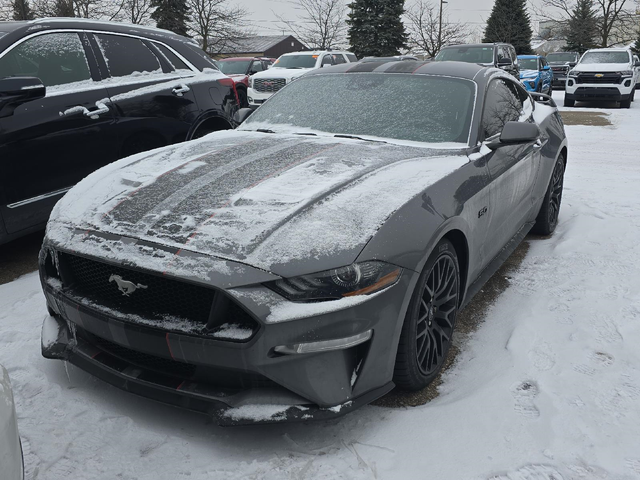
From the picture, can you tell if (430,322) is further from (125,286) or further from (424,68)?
(424,68)

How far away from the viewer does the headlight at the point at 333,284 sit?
2117 millimetres

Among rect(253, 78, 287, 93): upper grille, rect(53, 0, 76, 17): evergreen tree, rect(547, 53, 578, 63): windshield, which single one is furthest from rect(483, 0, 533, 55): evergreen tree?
rect(253, 78, 287, 93): upper grille

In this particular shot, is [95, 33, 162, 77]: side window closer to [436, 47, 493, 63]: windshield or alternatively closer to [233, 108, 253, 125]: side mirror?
[233, 108, 253, 125]: side mirror

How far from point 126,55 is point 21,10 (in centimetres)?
2651

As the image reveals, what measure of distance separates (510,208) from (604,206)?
2.72 meters

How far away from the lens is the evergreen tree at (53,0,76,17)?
1098 inches

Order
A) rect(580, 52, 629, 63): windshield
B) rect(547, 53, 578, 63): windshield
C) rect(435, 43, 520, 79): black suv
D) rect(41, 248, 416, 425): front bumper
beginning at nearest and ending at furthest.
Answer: rect(41, 248, 416, 425): front bumper
rect(435, 43, 520, 79): black suv
rect(580, 52, 629, 63): windshield
rect(547, 53, 578, 63): windshield

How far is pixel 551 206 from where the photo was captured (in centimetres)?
508

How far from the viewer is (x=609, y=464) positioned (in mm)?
2219

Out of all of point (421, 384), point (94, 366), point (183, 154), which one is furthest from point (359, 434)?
point (183, 154)

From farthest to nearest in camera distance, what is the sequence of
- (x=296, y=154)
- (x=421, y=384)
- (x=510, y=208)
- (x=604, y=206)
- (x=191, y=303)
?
(x=604, y=206), (x=510, y=208), (x=296, y=154), (x=421, y=384), (x=191, y=303)

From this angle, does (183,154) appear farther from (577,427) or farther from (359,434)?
(577,427)

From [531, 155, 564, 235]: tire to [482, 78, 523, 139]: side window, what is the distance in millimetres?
862

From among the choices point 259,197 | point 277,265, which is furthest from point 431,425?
point 259,197
